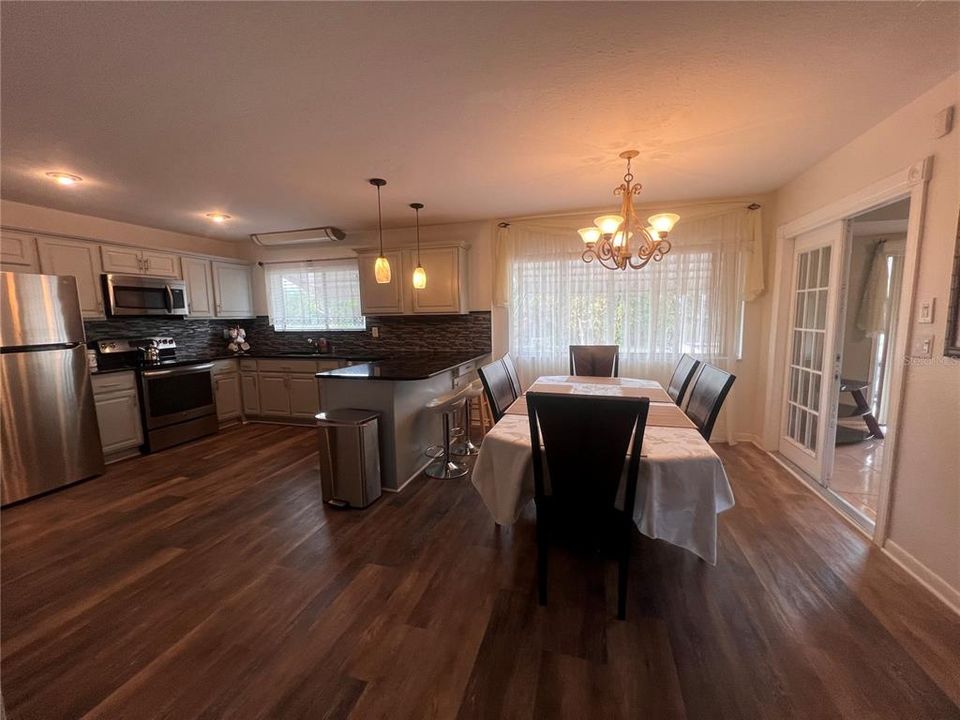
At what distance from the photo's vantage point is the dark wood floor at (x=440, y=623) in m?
1.28

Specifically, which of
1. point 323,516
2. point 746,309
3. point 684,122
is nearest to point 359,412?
point 323,516

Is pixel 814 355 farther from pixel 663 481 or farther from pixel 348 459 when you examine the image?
pixel 348 459

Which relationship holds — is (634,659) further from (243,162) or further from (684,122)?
(243,162)

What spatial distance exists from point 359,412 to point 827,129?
3.43 meters

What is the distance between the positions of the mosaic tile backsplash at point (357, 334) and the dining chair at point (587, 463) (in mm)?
2708

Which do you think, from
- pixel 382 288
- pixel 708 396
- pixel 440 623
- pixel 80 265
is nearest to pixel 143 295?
pixel 80 265

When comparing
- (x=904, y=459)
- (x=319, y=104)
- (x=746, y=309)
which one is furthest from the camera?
(x=746, y=309)

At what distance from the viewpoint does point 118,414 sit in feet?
11.2

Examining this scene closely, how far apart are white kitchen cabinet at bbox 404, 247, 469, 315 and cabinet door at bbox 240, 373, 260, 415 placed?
234 centimetres

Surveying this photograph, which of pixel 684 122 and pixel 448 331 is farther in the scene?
pixel 448 331

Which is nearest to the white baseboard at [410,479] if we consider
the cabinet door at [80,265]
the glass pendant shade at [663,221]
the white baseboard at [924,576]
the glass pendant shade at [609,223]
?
the glass pendant shade at [609,223]

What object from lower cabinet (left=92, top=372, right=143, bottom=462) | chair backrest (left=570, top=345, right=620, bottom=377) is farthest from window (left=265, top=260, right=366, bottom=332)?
chair backrest (left=570, top=345, right=620, bottom=377)

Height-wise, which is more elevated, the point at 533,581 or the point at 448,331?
the point at 448,331

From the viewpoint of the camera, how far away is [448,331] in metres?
4.41
